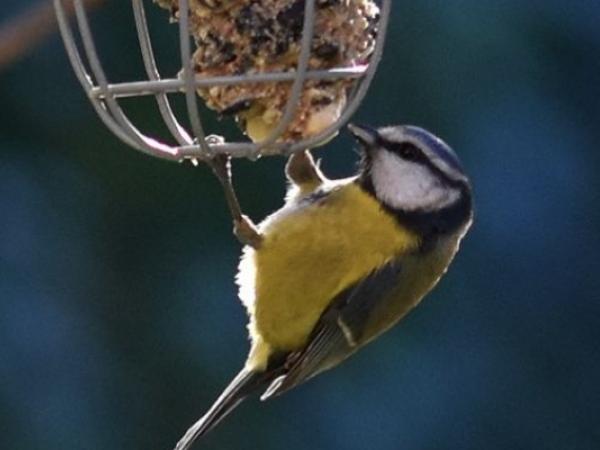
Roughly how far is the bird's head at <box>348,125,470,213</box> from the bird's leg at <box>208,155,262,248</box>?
8.0 inches

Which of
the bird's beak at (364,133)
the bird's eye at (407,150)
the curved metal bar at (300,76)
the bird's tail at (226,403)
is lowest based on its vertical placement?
the bird's tail at (226,403)

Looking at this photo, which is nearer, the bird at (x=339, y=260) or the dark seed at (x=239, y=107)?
the dark seed at (x=239, y=107)

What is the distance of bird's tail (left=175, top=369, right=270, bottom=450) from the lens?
2961mm

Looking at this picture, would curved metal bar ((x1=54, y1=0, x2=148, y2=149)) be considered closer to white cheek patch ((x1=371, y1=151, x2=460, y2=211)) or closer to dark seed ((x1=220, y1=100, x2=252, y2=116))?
dark seed ((x1=220, y1=100, x2=252, y2=116))

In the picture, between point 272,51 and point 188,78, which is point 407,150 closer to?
point 272,51

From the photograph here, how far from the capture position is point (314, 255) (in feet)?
9.80

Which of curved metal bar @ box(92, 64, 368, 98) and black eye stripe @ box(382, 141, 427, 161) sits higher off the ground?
curved metal bar @ box(92, 64, 368, 98)

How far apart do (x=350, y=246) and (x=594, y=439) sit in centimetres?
216

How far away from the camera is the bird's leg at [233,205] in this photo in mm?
2635

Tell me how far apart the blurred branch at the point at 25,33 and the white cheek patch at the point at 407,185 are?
0.68 metres

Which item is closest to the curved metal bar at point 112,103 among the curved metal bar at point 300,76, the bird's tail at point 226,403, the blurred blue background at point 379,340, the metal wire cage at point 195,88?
the metal wire cage at point 195,88

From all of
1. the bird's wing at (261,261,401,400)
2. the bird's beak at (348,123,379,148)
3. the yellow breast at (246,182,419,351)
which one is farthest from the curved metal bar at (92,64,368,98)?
the bird's wing at (261,261,401,400)

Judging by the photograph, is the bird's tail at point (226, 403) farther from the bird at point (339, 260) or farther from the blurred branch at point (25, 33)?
the blurred branch at point (25, 33)

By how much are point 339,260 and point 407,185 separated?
0.18 m
